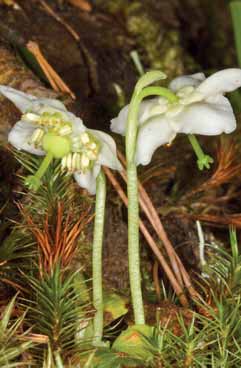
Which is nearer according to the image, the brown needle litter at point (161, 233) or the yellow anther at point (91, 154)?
the yellow anther at point (91, 154)

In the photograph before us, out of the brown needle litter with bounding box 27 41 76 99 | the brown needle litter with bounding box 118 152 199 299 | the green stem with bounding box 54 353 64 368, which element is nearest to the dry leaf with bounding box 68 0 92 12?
the brown needle litter with bounding box 27 41 76 99

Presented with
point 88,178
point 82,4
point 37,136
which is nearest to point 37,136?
point 37,136

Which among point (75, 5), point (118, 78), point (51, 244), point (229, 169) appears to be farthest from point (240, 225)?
point (75, 5)

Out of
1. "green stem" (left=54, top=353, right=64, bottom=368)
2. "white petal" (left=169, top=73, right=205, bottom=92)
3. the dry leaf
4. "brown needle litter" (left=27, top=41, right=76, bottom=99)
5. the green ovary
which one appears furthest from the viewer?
the dry leaf

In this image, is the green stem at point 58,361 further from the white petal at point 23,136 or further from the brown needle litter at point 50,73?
the brown needle litter at point 50,73

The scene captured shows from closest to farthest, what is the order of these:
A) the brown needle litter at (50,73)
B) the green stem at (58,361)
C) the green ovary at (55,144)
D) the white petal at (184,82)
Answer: the green stem at (58,361) < the green ovary at (55,144) < the white petal at (184,82) < the brown needle litter at (50,73)

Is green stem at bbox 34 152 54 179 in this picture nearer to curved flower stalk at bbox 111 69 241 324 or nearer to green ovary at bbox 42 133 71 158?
green ovary at bbox 42 133 71 158

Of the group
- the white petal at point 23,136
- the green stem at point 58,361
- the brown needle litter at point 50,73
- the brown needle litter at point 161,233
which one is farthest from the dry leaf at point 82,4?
the green stem at point 58,361

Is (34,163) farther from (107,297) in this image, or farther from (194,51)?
(194,51)
